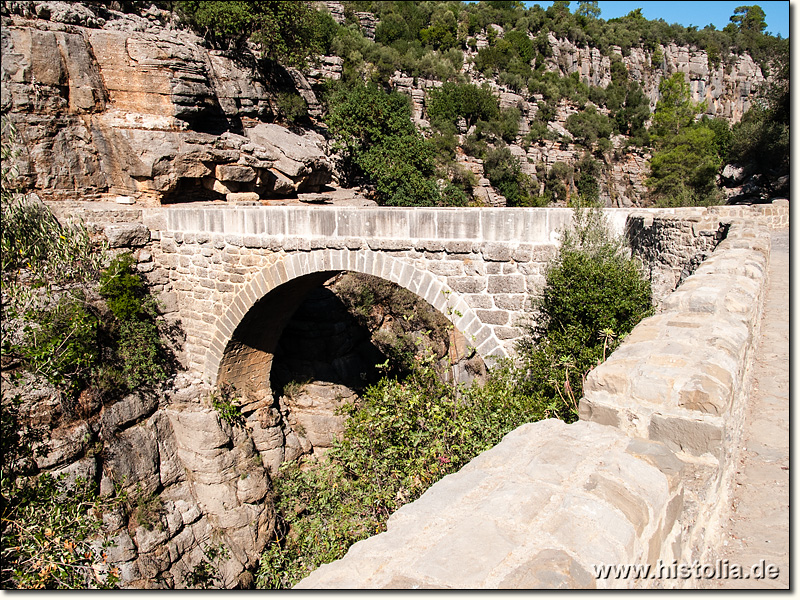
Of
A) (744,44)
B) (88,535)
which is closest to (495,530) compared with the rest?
(88,535)

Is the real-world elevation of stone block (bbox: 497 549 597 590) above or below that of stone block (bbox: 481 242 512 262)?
below

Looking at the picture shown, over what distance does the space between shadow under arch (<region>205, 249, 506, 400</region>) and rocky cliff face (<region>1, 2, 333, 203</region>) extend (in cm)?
391

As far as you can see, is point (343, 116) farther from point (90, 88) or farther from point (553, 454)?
point (553, 454)

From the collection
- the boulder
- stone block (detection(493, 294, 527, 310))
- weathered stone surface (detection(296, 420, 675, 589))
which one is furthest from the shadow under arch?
the boulder

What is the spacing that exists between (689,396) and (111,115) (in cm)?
1166

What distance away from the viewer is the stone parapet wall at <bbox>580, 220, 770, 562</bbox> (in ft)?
6.88

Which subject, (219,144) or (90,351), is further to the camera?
(219,144)

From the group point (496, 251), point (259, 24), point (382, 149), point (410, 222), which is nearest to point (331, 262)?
point (410, 222)

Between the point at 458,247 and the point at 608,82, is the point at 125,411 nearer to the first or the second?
the point at 458,247

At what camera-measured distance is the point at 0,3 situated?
1045 cm

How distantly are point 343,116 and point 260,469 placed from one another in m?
11.8

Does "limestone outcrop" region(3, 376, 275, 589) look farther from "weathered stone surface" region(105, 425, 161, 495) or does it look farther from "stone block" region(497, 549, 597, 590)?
"stone block" region(497, 549, 597, 590)

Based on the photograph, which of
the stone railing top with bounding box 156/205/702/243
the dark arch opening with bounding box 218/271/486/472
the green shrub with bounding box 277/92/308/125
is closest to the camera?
the stone railing top with bounding box 156/205/702/243

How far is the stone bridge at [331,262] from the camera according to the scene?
6016 millimetres
